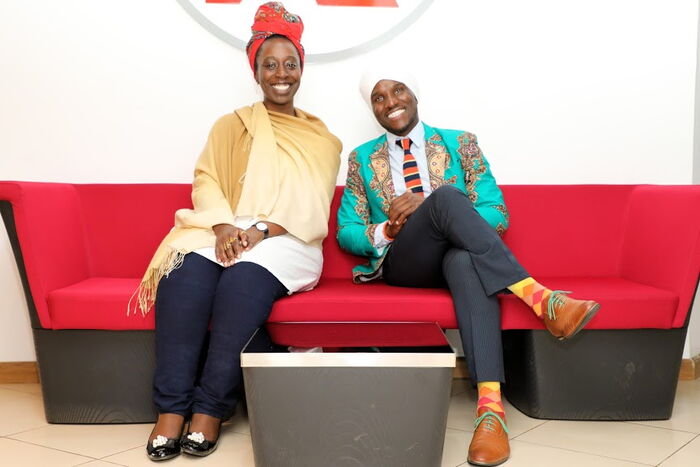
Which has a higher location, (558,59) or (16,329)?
(558,59)

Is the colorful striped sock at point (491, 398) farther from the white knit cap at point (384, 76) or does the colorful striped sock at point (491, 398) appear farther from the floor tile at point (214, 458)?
the white knit cap at point (384, 76)

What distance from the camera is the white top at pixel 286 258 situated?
202cm

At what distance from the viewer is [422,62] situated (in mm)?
2682

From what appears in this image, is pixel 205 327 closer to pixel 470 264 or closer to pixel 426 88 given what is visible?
pixel 470 264

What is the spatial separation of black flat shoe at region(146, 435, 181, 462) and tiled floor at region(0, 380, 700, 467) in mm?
21

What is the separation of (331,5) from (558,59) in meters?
0.85

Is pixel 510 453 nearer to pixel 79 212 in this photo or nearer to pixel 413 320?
pixel 413 320

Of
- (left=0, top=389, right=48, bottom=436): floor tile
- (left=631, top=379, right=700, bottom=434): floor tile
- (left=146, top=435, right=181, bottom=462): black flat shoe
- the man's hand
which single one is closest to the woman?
(left=146, top=435, right=181, bottom=462): black flat shoe

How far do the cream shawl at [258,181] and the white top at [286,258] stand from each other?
0.03 metres

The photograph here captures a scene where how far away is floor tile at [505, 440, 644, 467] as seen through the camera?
175 centimetres

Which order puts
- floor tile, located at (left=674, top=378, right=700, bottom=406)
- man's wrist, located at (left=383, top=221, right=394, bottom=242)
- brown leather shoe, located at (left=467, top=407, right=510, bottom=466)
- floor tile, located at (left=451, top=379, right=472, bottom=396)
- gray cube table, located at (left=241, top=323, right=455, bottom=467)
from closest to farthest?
gray cube table, located at (left=241, top=323, right=455, bottom=467) < brown leather shoe, located at (left=467, top=407, right=510, bottom=466) < man's wrist, located at (left=383, top=221, right=394, bottom=242) < floor tile, located at (left=674, top=378, right=700, bottom=406) < floor tile, located at (left=451, top=379, right=472, bottom=396)

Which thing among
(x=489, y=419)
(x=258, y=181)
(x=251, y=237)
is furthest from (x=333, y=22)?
(x=489, y=419)

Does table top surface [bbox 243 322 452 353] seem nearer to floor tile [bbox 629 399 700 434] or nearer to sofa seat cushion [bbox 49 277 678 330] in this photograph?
sofa seat cushion [bbox 49 277 678 330]

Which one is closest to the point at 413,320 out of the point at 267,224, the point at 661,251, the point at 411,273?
the point at 411,273
